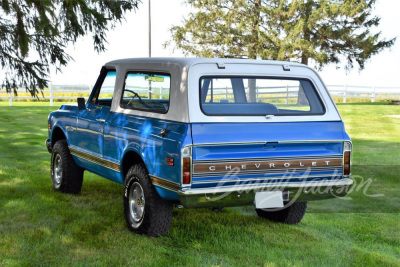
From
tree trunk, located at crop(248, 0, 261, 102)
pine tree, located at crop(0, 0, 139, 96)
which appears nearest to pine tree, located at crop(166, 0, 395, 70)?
tree trunk, located at crop(248, 0, 261, 102)

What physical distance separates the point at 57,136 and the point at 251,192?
4.24 metres

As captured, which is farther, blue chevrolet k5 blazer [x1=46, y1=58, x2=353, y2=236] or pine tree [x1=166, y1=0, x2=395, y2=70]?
pine tree [x1=166, y1=0, x2=395, y2=70]

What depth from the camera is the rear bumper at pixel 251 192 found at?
16.6 ft

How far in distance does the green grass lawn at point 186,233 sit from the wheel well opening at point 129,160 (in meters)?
0.67

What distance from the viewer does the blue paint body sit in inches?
198

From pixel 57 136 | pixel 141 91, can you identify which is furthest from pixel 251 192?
pixel 57 136

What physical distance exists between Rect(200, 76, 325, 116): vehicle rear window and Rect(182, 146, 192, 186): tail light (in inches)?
47.8

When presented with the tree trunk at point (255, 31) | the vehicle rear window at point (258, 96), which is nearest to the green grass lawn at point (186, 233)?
the vehicle rear window at point (258, 96)

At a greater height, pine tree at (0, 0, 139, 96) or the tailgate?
pine tree at (0, 0, 139, 96)

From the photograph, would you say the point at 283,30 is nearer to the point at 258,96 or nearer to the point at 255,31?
the point at 255,31

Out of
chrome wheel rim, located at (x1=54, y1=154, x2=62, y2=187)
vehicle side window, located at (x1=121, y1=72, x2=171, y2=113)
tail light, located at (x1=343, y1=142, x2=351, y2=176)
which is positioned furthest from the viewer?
chrome wheel rim, located at (x1=54, y1=154, x2=62, y2=187)

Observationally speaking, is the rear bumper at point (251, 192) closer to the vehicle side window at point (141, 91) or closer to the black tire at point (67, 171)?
the vehicle side window at point (141, 91)

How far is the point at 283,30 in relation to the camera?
3825cm

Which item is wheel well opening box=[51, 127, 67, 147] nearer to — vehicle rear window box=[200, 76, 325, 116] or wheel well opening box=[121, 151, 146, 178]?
wheel well opening box=[121, 151, 146, 178]
